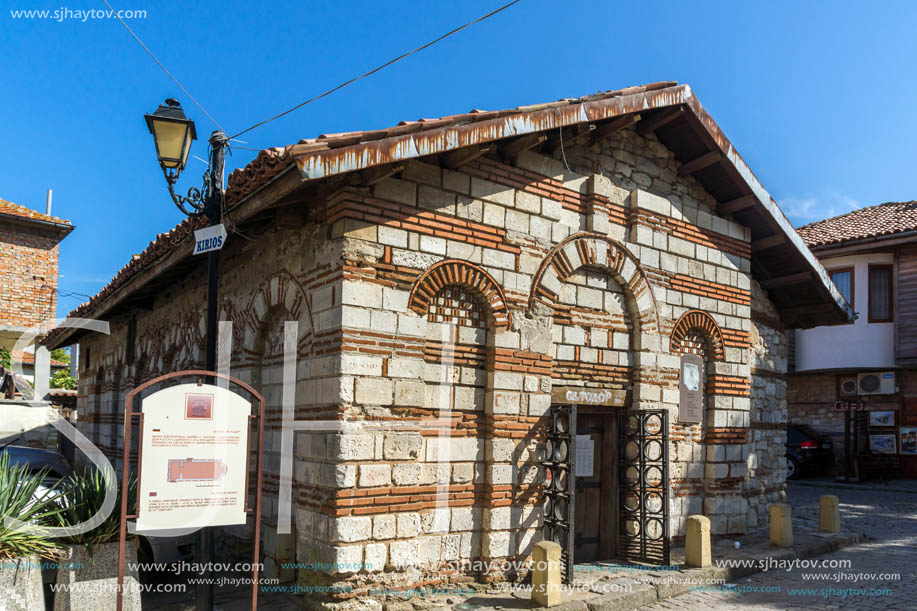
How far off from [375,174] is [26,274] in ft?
73.5

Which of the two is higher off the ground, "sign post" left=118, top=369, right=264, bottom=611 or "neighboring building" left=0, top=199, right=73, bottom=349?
"neighboring building" left=0, top=199, right=73, bottom=349

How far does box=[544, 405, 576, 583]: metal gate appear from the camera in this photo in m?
6.99

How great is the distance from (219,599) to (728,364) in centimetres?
706

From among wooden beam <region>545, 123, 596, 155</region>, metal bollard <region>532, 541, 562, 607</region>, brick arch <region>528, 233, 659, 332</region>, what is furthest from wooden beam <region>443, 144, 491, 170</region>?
metal bollard <region>532, 541, 562, 607</region>

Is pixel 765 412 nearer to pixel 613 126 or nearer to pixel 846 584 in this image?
pixel 846 584

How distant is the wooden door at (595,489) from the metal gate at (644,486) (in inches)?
4.7

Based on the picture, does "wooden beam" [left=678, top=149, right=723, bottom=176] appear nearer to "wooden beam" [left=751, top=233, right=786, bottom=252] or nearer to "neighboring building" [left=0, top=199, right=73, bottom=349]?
"wooden beam" [left=751, top=233, right=786, bottom=252]

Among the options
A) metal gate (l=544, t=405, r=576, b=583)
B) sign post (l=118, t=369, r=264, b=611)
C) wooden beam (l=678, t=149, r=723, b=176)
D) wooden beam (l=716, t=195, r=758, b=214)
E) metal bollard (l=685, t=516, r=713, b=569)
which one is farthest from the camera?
wooden beam (l=716, t=195, r=758, b=214)

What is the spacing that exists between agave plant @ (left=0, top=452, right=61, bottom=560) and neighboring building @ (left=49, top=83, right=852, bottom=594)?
207 cm

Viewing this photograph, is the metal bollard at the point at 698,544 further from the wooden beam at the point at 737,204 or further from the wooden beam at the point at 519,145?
the wooden beam at the point at 519,145

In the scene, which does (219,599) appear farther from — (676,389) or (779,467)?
(779,467)

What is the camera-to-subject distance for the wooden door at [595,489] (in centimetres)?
812

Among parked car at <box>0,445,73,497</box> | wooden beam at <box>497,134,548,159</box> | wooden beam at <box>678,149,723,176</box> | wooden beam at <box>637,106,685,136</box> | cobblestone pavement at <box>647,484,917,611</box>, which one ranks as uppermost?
wooden beam at <box>637,106,685,136</box>

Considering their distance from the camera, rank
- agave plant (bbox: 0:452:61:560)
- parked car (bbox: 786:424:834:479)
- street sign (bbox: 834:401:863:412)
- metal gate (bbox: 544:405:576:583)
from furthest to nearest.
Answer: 1. parked car (bbox: 786:424:834:479)
2. street sign (bbox: 834:401:863:412)
3. metal gate (bbox: 544:405:576:583)
4. agave plant (bbox: 0:452:61:560)
